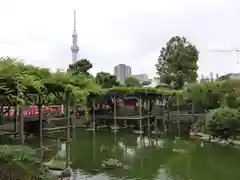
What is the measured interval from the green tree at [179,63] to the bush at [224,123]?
18047mm

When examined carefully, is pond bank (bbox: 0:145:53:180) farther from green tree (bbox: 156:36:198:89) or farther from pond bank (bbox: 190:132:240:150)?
green tree (bbox: 156:36:198:89)

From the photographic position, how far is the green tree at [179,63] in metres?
42.1

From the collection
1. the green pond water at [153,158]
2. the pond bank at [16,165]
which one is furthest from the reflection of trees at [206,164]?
the pond bank at [16,165]

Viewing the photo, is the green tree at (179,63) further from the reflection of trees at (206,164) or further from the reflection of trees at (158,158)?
the reflection of trees at (206,164)

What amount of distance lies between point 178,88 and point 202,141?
62.9 feet

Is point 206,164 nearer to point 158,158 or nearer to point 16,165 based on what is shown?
point 158,158

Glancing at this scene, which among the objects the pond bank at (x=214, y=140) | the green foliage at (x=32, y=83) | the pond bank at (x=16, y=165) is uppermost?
the green foliage at (x=32, y=83)

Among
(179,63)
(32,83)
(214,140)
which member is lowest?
(214,140)

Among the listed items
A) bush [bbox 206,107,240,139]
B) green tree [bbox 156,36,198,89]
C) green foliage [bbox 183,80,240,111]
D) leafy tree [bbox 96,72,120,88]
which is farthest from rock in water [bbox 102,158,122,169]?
green tree [bbox 156,36,198,89]

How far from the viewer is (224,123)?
76.7 feet

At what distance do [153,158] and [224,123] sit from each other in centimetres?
646

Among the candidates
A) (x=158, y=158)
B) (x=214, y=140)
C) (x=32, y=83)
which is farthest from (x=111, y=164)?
(x=214, y=140)

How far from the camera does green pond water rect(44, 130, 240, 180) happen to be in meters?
15.7

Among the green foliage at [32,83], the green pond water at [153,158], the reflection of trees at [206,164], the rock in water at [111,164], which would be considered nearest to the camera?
the green foliage at [32,83]
